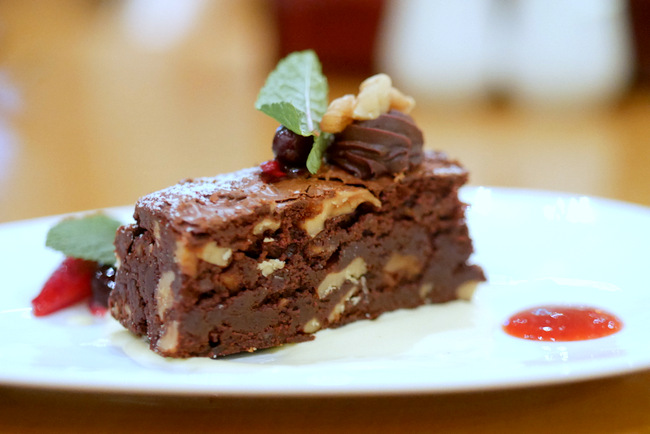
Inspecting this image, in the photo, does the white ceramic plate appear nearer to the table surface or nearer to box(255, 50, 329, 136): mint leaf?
the table surface

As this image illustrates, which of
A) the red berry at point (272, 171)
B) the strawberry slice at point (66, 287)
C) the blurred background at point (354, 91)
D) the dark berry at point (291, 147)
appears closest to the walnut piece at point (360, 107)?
the dark berry at point (291, 147)

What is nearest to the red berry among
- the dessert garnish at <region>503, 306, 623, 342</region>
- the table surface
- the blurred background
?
the table surface

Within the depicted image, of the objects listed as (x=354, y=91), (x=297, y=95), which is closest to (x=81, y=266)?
(x=297, y=95)

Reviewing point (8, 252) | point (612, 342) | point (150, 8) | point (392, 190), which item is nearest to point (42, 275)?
point (8, 252)

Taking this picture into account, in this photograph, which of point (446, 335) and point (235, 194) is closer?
point (235, 194)

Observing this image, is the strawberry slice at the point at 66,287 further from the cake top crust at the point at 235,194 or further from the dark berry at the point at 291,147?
the dark berry at the point at 291,147

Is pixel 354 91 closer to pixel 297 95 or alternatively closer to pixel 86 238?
pixel 297 95

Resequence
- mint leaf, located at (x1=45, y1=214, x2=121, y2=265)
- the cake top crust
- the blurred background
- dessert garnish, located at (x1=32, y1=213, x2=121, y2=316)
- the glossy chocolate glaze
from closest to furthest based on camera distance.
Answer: the cake top crust
the glossy chocolate glaze
dessert garnish, located at (x1=32, y1=213, x2=121, y2=316)
mint leaf, located at (x1=45, y1=214, x2=121, y2=265)
the blurred background
